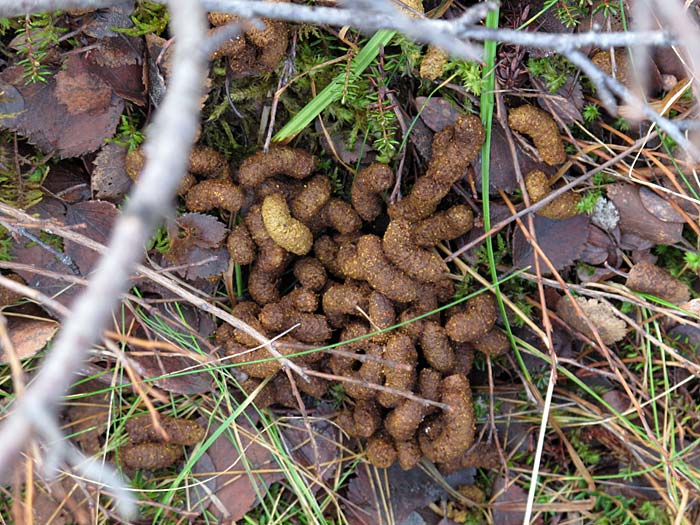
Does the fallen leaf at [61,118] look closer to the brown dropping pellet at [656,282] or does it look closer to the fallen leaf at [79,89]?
the fallen leaf at [79,89]

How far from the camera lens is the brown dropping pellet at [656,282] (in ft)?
8.16

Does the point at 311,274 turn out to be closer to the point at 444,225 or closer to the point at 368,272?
the point at 368,272

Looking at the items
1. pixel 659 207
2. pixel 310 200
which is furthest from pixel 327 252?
pixel 659 207

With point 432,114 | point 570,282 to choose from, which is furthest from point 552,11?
point 570,282

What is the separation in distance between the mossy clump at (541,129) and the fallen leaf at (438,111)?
0.73 feet

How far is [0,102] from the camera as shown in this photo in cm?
229

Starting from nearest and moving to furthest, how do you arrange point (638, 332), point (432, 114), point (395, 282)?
point (395, 282) → point (432, 114) → point (638, 332)

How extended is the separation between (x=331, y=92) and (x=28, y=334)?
5.20 ft

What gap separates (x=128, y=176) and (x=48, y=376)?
174cm

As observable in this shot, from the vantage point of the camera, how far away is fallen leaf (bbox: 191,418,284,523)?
8.58 ft

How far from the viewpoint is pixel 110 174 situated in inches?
95.4

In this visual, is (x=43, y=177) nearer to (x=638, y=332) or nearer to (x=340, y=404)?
(x=340, y=404)

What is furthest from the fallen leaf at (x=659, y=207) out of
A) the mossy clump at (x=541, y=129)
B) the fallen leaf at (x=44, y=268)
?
the fallen leaf at (x=44, y=268)

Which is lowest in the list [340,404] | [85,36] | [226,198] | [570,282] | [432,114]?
[340,404]
